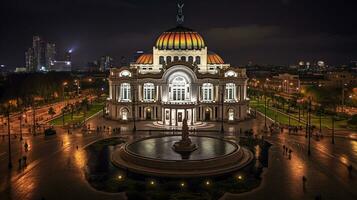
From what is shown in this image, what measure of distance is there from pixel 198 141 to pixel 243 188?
20299mm

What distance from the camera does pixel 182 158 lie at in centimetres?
4819

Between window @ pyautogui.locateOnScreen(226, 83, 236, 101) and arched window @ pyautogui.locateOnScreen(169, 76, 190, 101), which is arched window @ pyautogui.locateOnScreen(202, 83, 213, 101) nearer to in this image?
window @ pyautogui.locateOnScreen(226, 83, 236, 101)

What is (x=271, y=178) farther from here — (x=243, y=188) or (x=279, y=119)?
(x=279, y=119)

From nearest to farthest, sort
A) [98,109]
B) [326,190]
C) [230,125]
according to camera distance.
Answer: [326,190] < [230,125] < [98,109]

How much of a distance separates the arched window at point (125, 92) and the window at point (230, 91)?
23.0 meters

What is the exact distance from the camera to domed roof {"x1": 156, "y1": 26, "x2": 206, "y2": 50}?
314ft

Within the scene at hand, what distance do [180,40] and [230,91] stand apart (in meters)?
18.8

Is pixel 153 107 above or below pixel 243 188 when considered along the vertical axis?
above

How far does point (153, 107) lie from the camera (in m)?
88.5

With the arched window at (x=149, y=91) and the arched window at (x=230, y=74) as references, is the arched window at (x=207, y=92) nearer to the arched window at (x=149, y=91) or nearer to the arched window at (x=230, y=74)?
the arched window at (x=230, y=74)

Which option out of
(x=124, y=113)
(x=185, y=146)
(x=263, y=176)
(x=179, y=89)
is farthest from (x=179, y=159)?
(x=124, y=113)

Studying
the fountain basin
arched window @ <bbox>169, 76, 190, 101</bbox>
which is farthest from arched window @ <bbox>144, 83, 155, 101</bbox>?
the fountain basin

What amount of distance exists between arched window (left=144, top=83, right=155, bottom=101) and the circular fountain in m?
31.1

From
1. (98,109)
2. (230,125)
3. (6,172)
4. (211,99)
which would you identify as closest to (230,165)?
(6,172)
